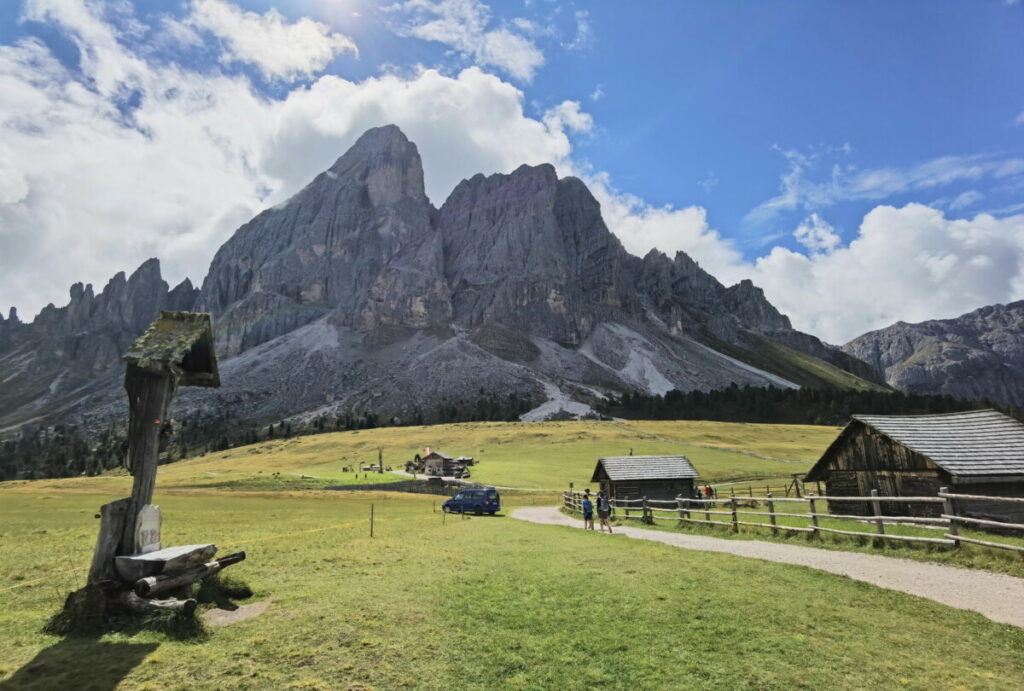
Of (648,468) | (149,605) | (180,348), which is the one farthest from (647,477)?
(149,605)

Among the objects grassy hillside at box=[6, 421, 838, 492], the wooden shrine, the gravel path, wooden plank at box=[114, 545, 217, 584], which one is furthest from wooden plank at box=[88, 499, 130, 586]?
grassy hillside at box=[6, 421, 838, 492]

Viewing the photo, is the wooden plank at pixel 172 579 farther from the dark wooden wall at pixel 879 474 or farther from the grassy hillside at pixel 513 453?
the grassy hillside at pixel 513 453

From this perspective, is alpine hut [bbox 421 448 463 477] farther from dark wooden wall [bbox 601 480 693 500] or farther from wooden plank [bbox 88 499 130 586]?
wooden plank [bbox 88 499 130 586]

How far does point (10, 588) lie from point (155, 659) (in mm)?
7825

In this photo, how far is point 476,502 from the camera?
4119 cm

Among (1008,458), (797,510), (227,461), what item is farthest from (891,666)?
(227,461)

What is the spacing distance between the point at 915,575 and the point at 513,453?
87733 millimetres

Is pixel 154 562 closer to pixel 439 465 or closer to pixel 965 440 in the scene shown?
pixel 965 440

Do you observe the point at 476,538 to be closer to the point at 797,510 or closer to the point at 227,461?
the point at 797,510

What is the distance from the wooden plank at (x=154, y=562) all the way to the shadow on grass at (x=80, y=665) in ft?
4.13

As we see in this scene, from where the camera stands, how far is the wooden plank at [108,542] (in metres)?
9.89

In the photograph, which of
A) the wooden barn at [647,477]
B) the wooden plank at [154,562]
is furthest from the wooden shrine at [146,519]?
the wooden barn at [647,477]


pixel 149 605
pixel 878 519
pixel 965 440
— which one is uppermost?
pixel 965 440

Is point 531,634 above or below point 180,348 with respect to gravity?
below
